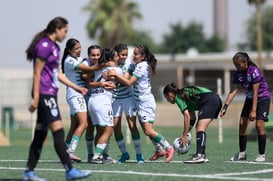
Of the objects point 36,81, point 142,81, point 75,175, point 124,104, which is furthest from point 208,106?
point 36,81

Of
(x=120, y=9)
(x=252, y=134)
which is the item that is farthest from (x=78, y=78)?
(x=120, y=9)

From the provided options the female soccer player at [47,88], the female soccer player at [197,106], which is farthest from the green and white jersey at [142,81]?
the female soccer player at [47,88]

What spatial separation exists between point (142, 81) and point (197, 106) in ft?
3.29

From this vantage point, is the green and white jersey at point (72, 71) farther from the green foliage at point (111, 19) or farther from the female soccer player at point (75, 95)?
the green foliage at point (111, 19)

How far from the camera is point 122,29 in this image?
6412 centimetres

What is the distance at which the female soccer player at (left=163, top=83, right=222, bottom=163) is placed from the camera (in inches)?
510

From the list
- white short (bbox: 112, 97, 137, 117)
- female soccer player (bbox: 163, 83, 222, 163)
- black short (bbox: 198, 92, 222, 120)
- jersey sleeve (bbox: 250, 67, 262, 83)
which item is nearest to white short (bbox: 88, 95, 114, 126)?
white short (bbox: 112, 97, 137, 117)

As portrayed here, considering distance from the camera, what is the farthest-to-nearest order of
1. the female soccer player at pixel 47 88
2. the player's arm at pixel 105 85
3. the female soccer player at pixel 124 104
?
the female soccer player at pixel 124 104
the player's arm at pixel 105 85
the female soccer player at pixel 47 88

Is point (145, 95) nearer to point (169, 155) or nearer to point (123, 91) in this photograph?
point (123, 91)

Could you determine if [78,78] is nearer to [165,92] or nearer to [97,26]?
[165,92]

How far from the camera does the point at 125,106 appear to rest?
1346 cm

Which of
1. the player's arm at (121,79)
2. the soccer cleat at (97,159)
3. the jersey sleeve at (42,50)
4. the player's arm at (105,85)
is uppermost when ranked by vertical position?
the jersey sleeve at (42,50)

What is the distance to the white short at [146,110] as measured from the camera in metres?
13.2

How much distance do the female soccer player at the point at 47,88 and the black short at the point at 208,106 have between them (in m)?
3.60
